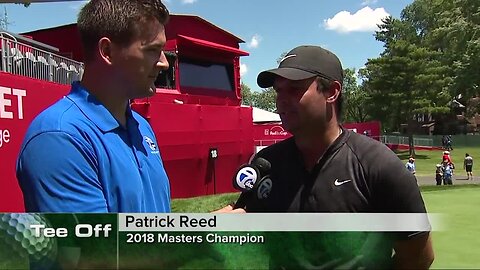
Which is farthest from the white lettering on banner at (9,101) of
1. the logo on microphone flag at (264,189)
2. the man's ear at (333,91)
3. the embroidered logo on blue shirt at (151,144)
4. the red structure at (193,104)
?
the man's ear at (333,91)

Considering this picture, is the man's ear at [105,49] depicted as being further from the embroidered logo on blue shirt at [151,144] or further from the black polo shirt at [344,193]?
the black polo shirt at [344,193]

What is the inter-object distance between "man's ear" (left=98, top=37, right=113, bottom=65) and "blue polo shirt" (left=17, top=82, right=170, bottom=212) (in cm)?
9

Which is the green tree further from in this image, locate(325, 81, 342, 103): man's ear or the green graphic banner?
the green graphic banner

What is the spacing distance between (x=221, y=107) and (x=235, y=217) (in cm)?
107

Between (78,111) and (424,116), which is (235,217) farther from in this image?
(424,116)

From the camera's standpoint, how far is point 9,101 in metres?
2.79

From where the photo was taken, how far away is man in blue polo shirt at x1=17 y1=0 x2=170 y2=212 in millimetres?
967

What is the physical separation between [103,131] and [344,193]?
1.81ft

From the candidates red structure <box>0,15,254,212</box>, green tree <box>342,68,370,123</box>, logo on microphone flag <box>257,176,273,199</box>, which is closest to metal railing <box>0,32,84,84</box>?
red structure <box>0,15,254,212</box>

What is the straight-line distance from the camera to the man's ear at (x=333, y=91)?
1.23 meters

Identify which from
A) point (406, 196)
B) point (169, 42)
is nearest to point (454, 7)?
point (406, 196)

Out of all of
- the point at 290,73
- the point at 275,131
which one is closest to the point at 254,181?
the point at 290,73

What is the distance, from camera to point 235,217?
1044mm

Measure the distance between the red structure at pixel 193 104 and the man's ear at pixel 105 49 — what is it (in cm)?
48
